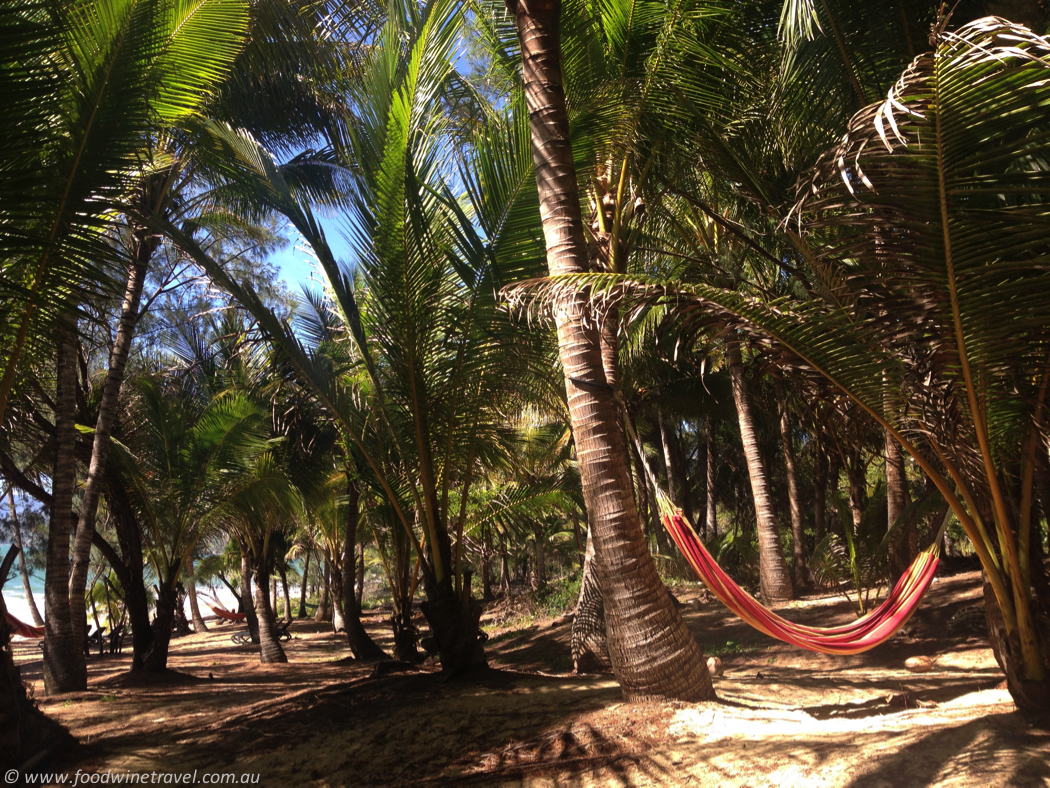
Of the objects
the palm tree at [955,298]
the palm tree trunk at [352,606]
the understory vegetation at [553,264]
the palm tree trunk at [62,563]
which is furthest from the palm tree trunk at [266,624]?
the palm tree at [955,298]

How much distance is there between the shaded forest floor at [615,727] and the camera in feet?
9.94

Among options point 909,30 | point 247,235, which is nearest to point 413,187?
point 909,30

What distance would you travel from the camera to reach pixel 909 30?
4289mm

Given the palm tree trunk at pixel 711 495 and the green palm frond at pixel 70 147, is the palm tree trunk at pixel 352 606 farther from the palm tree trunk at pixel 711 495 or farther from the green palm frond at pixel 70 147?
the palm tree trunk at pixel 711 495

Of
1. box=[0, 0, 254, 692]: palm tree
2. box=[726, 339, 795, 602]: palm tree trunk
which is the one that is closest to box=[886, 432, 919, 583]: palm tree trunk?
box=[726, 339, 795, 602]: palm tree trunk

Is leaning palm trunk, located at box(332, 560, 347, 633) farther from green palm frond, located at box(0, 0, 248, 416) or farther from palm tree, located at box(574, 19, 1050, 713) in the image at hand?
palm tree, located at box(574, 19, 1050, 713)

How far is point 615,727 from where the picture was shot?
3727 millimetres

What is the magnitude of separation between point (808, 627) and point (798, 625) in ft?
0.26

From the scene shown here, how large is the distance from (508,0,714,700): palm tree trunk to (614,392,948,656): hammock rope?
0.25 meters

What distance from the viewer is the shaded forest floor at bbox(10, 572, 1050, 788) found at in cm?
303

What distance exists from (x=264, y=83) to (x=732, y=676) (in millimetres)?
9018

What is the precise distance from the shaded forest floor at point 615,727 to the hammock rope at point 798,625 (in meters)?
0.42

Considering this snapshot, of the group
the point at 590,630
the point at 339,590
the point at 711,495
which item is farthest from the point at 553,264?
the point at 339,590

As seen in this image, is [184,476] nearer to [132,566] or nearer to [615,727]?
[132,566]
